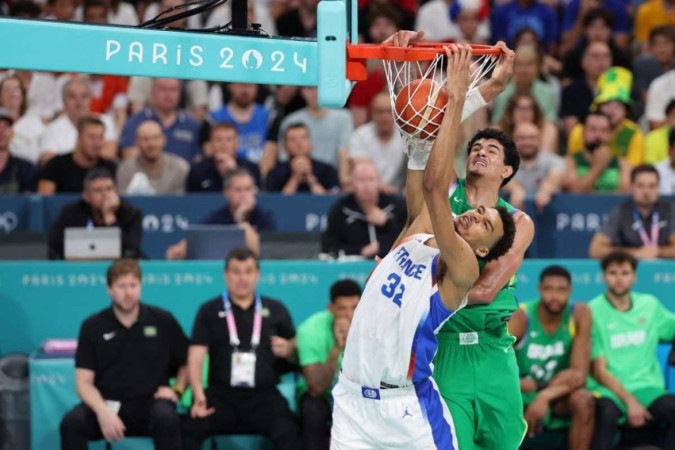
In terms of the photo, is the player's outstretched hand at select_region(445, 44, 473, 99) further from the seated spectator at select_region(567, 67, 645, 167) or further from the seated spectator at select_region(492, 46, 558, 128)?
the seated spectator at select_region(492, 46, 558, 128)

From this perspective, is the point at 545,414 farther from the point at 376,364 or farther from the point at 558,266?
the point at 376,364

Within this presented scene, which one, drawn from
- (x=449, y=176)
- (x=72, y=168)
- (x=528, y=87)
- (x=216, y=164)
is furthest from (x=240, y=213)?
(x=449, y=176)

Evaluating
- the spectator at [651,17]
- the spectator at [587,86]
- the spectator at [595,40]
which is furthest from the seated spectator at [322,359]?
the spectator at [651,17]

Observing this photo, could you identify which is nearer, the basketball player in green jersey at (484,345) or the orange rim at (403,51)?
the orange rim at (403,51)

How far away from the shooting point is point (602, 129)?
12.9 meters

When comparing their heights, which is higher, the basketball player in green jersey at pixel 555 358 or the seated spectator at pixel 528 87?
the seated spectator at pixel 528 87

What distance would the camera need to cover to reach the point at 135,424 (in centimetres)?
984

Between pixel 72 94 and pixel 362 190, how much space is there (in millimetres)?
3726

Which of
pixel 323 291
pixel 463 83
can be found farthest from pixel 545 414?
pixel 463 83

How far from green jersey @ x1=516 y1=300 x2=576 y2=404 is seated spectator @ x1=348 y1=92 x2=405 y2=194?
295 cm

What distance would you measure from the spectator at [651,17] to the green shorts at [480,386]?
9.43 m

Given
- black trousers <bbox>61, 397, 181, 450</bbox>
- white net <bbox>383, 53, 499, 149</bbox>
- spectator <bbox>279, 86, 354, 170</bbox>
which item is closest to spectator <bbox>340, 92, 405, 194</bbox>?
spectator <bbox>279, 86, 354, 170</bbox>

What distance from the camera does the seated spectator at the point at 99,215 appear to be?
1134cm

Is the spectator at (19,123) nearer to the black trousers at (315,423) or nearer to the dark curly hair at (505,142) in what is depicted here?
the black trousers at (315,423)
